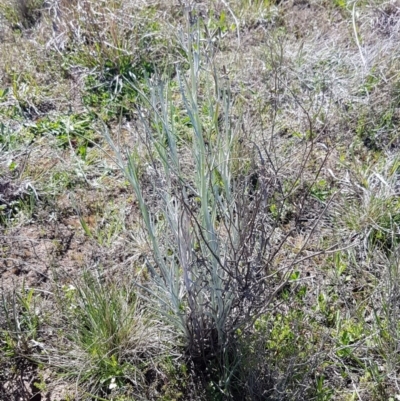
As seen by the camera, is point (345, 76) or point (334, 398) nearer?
Answer: point (334, 398)

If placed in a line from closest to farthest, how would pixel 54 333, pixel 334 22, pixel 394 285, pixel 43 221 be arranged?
pixel 394 285, pixel 54 333, pixel 43 221, pixel 334 22

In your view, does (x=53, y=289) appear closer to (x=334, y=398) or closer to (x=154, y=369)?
(x=154, y=369)

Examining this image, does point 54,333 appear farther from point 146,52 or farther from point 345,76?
point 345,76

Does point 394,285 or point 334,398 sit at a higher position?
point 394,285

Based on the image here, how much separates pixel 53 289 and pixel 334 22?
2.83m

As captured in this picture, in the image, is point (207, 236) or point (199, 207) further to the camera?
point (199, 207)

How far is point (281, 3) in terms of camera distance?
4.16 metres

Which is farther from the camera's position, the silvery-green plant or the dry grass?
the dry grass

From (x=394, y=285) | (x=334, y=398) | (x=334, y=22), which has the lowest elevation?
(x=334, y=398)

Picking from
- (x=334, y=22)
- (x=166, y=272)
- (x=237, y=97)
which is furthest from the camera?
(x=334, y=22)

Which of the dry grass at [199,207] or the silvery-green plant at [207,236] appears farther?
the dry grass at [199,207]

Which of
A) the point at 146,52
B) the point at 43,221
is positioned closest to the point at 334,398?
the point at 43,221

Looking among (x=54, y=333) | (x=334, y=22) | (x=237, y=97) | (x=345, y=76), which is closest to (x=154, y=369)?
(x=54, y=333)

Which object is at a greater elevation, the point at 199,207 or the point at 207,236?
the point at 207,236
